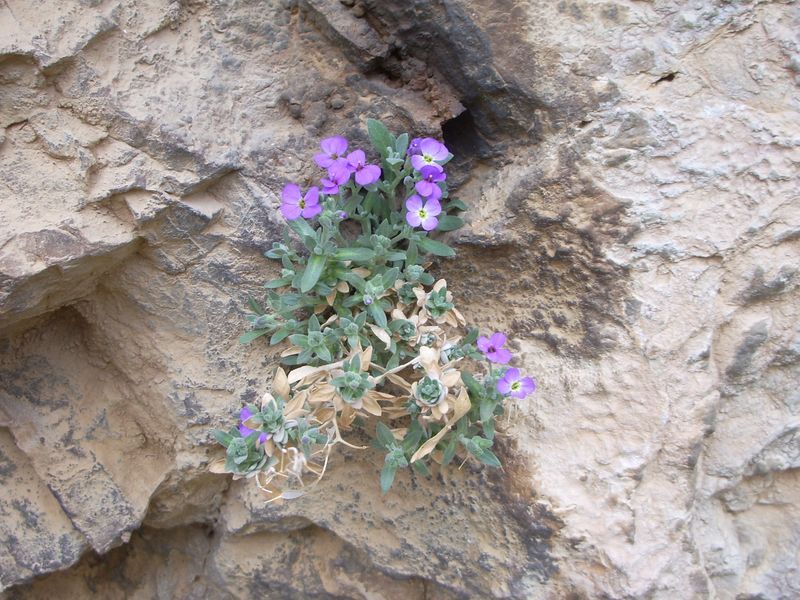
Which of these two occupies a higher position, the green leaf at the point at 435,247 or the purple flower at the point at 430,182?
the purple flower at the point at 430,182

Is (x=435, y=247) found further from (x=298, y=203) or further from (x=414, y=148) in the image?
(x=298, y=203)

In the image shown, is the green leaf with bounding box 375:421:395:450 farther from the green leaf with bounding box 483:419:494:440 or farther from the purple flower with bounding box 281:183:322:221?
the purple flower with bounding box 281:183:322:221

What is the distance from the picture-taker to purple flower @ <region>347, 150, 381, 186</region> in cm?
217

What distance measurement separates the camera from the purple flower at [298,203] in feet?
7.06

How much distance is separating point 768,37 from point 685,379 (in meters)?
1.04

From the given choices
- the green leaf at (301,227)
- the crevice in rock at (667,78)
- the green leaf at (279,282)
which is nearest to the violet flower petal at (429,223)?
the green leaf at (301,227)

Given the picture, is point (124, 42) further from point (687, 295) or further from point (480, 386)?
point (687, 295)

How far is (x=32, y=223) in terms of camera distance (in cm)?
212

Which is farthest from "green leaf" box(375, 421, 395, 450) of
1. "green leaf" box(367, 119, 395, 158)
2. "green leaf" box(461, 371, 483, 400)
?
"green leaf" box(367, 119, 395, 158)

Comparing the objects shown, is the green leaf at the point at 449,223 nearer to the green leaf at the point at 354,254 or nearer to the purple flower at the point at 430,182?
Result: the purple flower at the point at 430,182

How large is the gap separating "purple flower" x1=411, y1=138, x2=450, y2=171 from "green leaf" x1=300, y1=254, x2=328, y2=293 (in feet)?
1.33

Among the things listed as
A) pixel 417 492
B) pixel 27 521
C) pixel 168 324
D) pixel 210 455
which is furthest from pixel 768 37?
pixel 27 521

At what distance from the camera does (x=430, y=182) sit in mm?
2211

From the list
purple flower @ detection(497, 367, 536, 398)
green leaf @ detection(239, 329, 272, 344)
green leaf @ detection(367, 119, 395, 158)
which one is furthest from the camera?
green leaf @ detection(239, 329, 272, 344)
